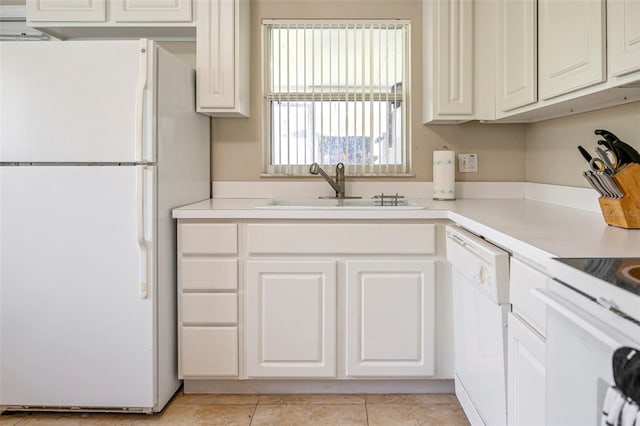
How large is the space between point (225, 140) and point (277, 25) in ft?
2.39

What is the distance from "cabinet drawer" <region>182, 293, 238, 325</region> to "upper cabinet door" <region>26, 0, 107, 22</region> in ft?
4.92

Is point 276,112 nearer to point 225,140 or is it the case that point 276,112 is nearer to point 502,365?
point 225,140

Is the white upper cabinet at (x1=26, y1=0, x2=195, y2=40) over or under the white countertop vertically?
over

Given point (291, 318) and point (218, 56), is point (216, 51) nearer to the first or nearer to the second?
point (218, 56)

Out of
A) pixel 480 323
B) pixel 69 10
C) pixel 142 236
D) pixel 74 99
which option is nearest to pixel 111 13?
pixel 69 10

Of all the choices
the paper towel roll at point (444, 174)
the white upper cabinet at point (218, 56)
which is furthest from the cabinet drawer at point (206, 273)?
the paper towel roll at point (444, 174)

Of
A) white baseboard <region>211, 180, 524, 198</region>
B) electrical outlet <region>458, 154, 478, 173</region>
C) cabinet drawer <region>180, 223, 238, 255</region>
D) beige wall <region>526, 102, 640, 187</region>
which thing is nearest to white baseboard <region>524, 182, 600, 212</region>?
beige wall <region>526, 102, 640, 187</region>

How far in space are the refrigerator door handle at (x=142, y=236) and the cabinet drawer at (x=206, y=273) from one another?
22 cm

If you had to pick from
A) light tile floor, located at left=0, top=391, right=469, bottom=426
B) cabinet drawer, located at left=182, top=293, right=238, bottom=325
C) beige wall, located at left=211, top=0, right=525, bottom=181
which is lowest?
light tile floor, located at left=0, top=391, right=469, bottom=426

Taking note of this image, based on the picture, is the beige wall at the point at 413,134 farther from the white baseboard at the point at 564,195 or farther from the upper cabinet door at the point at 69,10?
the upper cabinet door at the point at 69,10

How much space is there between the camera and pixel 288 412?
2.02m

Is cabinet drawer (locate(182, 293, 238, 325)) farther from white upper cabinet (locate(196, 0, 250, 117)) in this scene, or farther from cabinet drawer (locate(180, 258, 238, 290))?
white upper cabinet (locate(196, 0, 250, 117))

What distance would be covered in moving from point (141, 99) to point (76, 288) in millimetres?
804

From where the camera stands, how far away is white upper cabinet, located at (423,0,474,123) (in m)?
2.40
